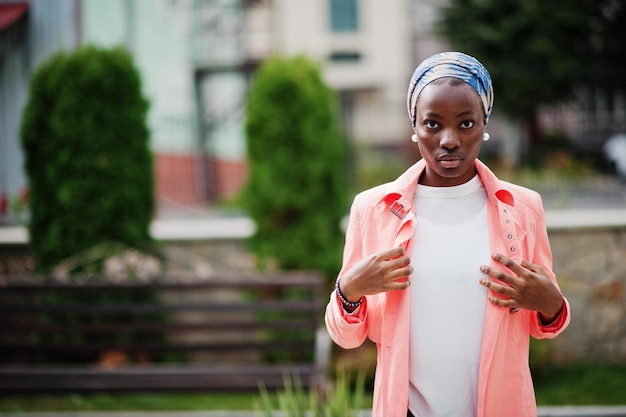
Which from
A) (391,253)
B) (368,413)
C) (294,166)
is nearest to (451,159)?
(391,253)

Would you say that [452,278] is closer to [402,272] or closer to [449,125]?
[402,272]

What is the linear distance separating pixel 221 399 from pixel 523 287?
374 cm

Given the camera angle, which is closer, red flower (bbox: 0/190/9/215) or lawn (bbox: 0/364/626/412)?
lawn (bbox: 0/364/626/412)

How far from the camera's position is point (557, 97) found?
578 inches

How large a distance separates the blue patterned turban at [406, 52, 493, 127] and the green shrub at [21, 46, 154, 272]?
13.5 feet

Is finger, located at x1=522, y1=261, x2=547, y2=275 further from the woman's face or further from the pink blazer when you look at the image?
the woman's face

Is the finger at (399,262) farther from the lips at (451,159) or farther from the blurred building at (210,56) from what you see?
the blurred building at (210,56)

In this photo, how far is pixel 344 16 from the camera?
19.1 metres

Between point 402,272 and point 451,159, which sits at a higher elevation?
point 451,159

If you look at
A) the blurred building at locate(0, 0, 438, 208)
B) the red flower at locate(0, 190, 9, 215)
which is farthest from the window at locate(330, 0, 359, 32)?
the red flower at locate(0, 190, 9, 215)

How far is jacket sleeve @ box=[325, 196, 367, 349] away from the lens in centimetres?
180

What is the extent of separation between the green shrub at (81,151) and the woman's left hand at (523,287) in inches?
168

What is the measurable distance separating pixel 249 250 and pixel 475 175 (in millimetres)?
3886

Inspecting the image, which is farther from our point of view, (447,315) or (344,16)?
(344,16)
